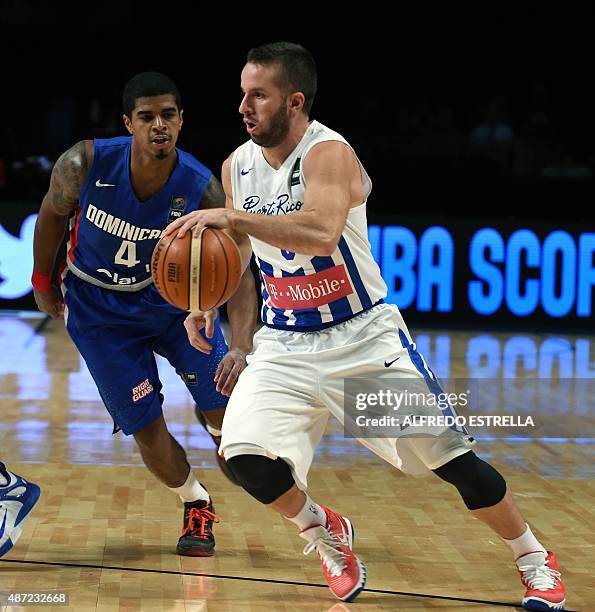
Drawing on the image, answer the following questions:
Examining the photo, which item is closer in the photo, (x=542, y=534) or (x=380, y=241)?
(x=542, y=534)

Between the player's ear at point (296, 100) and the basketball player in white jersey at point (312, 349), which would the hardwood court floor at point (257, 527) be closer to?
the basketball player in white jersey at point (312, 349)

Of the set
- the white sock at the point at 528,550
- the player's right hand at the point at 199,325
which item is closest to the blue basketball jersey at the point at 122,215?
the player's right hand at the point at 199,325

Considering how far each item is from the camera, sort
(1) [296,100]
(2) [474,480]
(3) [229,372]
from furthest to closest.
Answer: (3) [229,372], (1) [296,100], (2) [474,480]

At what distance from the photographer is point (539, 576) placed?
12.1ft

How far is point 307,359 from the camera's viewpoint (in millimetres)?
3768

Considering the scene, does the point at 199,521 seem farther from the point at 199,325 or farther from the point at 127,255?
A: the point at 127,255

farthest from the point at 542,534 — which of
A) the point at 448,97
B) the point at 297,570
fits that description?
the point at 448,97

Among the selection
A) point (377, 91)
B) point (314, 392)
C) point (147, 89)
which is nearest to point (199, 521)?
point (314, 392)

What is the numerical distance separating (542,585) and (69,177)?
7.61ft

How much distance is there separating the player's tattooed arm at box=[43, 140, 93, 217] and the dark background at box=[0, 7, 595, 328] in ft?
27.8

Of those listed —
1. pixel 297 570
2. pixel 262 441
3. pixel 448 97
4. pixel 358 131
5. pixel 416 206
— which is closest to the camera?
pixel 262 441

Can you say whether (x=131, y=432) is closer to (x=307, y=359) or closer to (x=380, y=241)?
(x=307, y=359)

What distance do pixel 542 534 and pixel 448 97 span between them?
10926 mm

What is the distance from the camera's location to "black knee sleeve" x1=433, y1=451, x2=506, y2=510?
364cm
